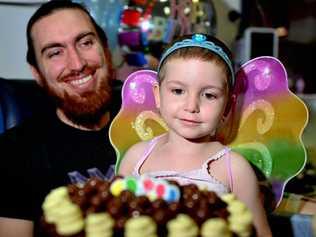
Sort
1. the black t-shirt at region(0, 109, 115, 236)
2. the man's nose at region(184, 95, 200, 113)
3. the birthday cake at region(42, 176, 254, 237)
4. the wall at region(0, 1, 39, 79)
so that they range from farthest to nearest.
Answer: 1. the wall at region(0, 1, 39, 79)
2. the black t-shirt at region(0, 109, 115, 236)
3. the man's nose at region(184, 95, 200, 113)
4. the birthday cake at region(42, 176, 254, 237)

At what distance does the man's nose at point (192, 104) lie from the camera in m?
0.87

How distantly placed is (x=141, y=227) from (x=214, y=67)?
0.38 m

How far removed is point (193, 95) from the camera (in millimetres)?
872

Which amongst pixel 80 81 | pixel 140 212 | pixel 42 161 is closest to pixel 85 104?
pixel 80 81

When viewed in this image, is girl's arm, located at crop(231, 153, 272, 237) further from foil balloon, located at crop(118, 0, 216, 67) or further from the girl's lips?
foil balloon, located at crop(118, 0, 216, 67)

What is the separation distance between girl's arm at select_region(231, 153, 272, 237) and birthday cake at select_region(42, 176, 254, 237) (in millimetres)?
231

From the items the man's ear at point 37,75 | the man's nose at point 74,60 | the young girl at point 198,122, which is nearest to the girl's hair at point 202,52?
the young girl at point 198,122

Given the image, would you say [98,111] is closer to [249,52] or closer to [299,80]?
[249,52]

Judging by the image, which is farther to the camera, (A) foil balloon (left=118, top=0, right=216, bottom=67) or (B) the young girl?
(A) foil balloon (left=118, top=0, right=216, bottom=67)

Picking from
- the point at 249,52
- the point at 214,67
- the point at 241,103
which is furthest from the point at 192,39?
the point at 249,52

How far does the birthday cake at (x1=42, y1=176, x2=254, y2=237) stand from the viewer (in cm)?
64

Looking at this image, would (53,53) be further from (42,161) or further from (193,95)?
(193,95)

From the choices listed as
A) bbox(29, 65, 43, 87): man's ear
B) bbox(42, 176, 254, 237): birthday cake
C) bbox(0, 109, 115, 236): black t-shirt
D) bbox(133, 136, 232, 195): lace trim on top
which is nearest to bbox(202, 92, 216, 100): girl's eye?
bbox(133, 136, 232, 195): lace trim on top

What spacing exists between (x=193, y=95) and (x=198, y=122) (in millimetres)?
56
